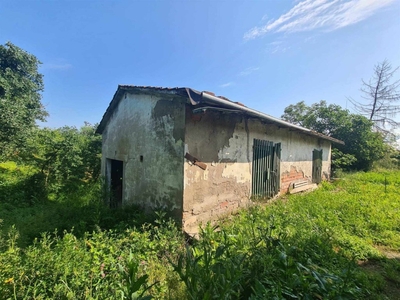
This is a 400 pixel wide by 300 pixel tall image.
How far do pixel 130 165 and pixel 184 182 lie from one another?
7.24 ft

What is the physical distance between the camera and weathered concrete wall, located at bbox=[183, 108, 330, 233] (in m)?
4.23

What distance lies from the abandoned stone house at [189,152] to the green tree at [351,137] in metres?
11.5

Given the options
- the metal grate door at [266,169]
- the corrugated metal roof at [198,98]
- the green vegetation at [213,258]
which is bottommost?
the green vegetation at [213,258]

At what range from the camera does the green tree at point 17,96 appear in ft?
28.6

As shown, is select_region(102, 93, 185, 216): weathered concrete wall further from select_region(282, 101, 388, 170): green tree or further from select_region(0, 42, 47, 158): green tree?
select_region(282, 101, 388, 170): green tree

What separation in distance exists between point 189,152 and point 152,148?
1.12m

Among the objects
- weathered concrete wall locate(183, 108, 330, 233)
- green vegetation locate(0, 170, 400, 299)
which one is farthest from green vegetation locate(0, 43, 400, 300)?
weathered concrete wall locate(183, 108, 330, 233)

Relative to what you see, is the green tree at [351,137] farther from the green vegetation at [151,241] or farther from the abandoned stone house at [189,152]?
the abandoned stone house at [189,152]

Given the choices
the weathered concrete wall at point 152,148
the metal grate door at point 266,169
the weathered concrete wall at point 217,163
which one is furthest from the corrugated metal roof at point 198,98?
the metal grate door at point 266,169

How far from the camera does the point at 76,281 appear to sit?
7.38 ft

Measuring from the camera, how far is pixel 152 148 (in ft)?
15.9

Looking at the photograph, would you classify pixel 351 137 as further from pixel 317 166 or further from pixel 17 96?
pixel 17 96

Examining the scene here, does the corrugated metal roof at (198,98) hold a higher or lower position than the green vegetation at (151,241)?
higher

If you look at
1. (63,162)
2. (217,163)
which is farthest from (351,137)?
(63,162)
